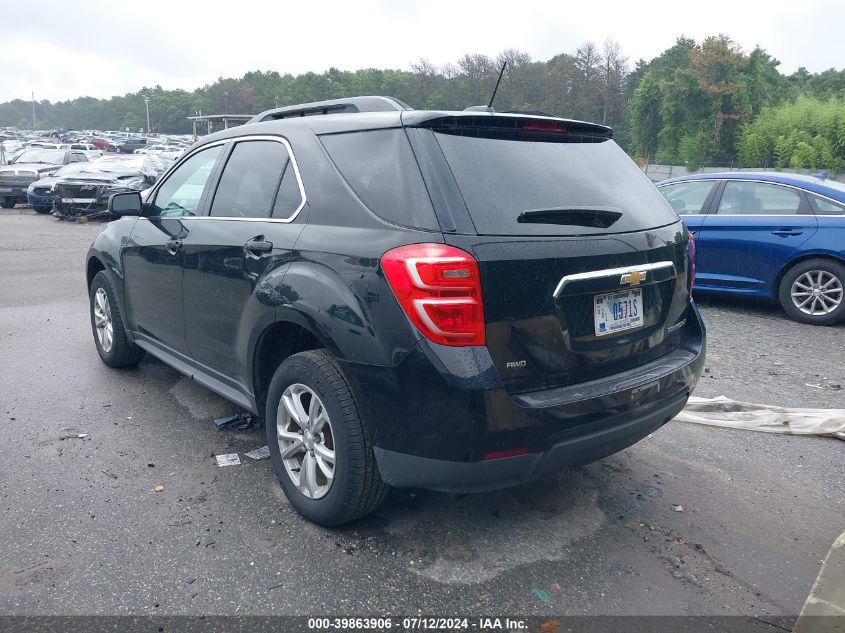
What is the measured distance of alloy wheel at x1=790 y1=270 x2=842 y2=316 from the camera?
7.28m

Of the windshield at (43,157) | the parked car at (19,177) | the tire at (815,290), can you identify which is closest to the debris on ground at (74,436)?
the tire at (815,290)

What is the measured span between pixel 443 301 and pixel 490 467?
2.14 ft

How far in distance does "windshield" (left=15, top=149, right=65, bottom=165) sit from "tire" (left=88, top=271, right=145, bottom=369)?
2193 cm

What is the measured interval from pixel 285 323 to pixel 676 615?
2014 millimetres

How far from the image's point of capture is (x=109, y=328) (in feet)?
17.5

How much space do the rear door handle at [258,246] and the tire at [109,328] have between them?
2160 millimetres

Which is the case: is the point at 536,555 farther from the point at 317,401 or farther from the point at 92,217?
the point at 92,217

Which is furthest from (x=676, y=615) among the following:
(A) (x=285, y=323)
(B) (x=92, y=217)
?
(B) (x=92, y=217)

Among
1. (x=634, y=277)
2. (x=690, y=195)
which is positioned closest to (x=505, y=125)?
(x=634, y=277)

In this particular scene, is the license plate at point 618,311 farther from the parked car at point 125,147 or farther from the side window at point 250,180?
the parked car at point 125,147

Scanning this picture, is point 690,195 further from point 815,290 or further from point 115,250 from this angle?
point 115,250

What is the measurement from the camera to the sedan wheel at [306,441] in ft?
9.99

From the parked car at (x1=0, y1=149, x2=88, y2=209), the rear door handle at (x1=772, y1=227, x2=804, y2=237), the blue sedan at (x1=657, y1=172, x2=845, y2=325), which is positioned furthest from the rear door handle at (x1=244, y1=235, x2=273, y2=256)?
the parked car at (x1=0, y1=149, x2=88, y2=209)

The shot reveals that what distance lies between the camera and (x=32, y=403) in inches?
183
